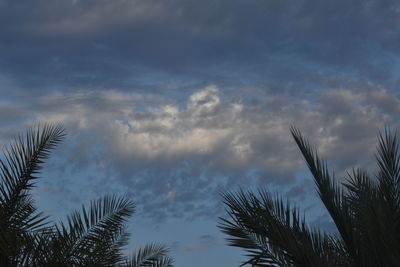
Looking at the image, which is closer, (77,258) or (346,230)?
(346,230)

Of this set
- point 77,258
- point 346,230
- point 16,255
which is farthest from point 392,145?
point 16,255

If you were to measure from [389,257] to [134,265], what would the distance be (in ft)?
20.9

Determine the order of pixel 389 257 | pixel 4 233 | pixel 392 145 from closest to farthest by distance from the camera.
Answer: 1. pixel 389 257
2. pixel 4 233
3. pixel 392 145

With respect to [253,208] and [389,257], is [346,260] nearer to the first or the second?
[389,257]

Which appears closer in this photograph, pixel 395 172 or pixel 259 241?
pixel 259 241

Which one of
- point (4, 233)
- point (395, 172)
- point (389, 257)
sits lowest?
point (389, 257)

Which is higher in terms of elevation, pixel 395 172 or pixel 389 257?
pixel 395 172

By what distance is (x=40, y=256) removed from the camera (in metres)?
8.05

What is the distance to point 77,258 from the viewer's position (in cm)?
865

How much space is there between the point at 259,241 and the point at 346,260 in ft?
3.72

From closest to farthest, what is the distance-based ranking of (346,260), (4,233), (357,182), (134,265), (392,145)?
(346,260) < (4,233) < (392,145) < (357,182) < (134,265)

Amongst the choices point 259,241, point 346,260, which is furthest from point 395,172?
point 259,241

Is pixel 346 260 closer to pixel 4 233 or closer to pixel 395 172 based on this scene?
pixel 395 172

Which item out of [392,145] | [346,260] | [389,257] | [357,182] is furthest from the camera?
[357,182]
